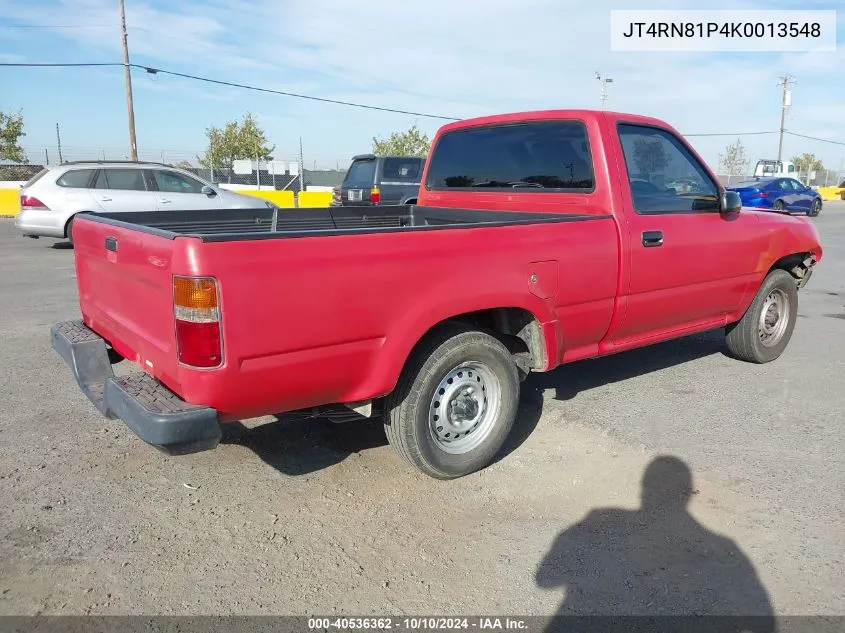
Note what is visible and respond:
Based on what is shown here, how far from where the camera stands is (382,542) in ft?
10.0

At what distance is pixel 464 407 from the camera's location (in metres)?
3.66

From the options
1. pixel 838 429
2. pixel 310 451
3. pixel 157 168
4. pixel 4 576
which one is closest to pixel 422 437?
pixel 310 451

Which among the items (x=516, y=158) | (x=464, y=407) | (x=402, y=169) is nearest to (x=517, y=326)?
(x=464, y=407)

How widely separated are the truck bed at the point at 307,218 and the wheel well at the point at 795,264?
261cm

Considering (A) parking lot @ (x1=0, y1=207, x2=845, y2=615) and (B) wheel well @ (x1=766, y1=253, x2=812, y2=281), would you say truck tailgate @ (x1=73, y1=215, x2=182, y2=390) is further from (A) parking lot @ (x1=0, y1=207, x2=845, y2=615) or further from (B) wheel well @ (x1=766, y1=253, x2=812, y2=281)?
(B) wheel well @ (x1=766, y1=253, x2=812, y2=281)

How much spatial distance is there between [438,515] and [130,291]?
1797 mm

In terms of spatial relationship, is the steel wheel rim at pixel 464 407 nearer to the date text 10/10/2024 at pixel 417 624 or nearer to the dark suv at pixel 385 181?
the date text 10/10/2024 at pixel 417 624

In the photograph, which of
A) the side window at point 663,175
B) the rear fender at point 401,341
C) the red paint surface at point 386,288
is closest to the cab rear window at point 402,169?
the red paint surface at point 386,288

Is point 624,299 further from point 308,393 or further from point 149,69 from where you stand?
point 149,69

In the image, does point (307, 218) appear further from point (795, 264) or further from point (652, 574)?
point (795, 264)

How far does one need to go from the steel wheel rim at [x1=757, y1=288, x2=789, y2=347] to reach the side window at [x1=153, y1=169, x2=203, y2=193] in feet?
34.2

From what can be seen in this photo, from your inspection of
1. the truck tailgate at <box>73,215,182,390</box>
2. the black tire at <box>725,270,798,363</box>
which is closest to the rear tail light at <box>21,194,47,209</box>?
the truck tailgate at <box>73,215,182,390</box>

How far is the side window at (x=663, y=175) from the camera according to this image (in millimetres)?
4348

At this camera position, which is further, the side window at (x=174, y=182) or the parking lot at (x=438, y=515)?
the side window at (x=174, y=182)
